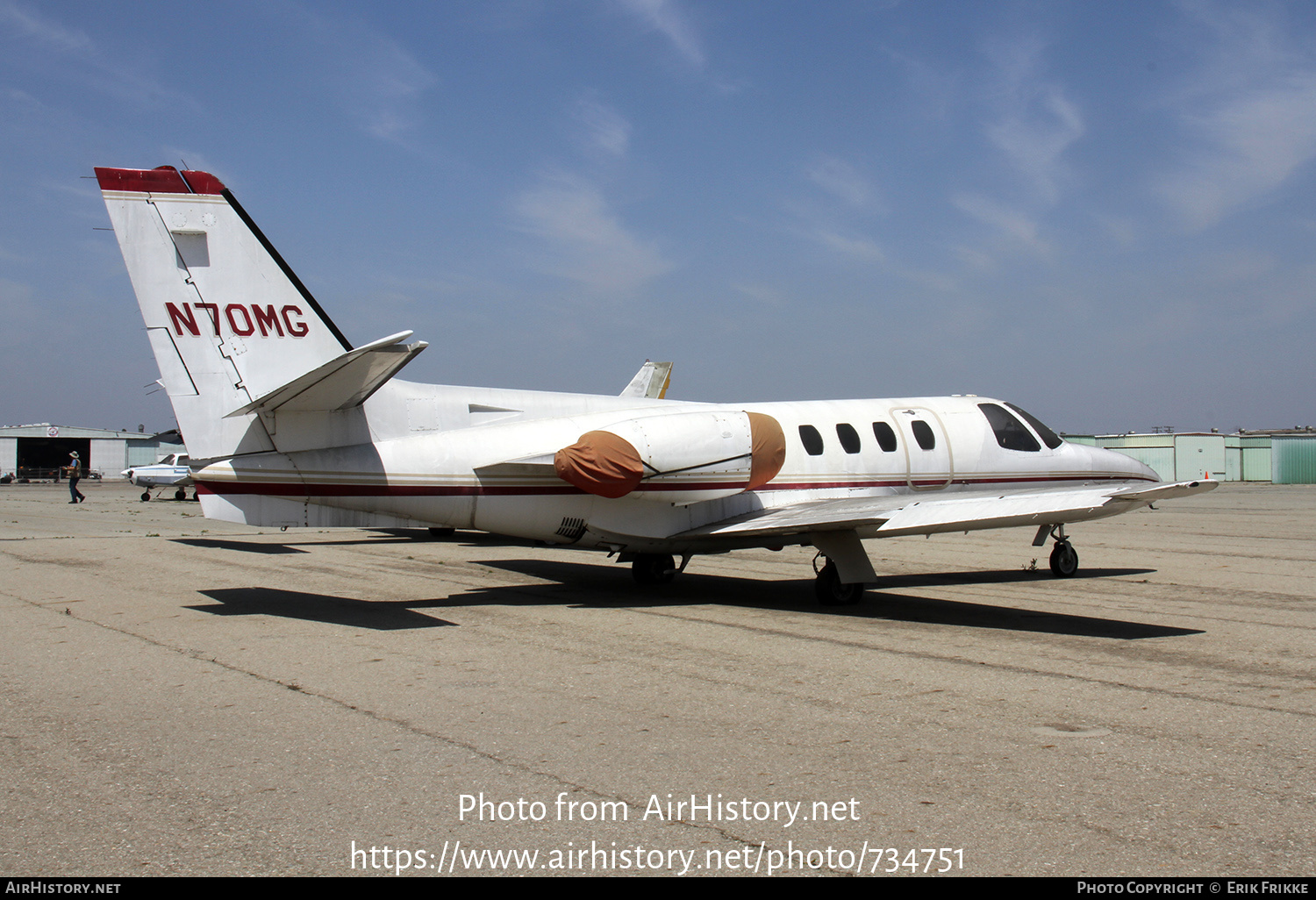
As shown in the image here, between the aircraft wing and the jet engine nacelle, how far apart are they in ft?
2.29

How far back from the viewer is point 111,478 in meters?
96.4

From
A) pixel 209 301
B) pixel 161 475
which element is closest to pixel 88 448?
pixel 161 475

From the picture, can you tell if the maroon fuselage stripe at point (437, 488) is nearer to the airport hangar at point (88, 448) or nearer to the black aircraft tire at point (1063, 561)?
the black aircraft tire at point (1063, 561)

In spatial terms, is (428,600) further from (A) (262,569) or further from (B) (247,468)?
(A) (262,569)

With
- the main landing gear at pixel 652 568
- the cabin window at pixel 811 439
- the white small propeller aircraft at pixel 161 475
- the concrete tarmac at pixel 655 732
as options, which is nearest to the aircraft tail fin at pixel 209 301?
the concrete tarmac at pixel 655 732

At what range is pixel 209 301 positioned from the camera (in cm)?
1140

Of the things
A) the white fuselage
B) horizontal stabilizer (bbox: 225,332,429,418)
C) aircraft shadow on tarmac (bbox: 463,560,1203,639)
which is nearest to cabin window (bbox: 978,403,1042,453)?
the white fuselage

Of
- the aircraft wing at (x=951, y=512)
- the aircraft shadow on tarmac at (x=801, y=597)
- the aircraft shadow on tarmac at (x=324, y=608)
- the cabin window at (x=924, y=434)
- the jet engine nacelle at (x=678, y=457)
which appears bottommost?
the aircraft shadow on tarmac at (x=324, y=608)

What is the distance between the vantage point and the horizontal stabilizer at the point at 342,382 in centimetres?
1006

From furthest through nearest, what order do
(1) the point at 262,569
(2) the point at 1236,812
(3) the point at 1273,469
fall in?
(3) the point at 1273,469 → (1) the point at 262,569 → (2) the point at 1236,812

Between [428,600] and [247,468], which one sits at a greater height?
[247,468]

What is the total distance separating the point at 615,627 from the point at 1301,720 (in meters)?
6.66

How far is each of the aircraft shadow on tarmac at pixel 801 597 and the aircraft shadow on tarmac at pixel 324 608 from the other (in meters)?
0.86
